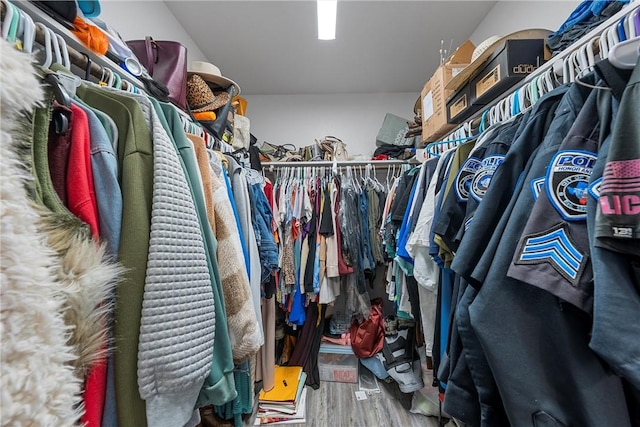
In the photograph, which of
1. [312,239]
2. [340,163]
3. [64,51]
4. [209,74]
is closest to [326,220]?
[312,239]

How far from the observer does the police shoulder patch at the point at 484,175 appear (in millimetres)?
658

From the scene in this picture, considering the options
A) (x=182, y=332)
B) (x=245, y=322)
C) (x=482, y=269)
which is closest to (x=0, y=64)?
(x=182, y=332)

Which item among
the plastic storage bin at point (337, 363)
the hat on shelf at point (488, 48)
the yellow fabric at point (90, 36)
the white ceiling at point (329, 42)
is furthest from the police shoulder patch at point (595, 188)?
the plastic storage bin at point (337, 363)

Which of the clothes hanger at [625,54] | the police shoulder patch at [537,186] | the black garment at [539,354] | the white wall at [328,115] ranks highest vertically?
the white wall at [328,115]

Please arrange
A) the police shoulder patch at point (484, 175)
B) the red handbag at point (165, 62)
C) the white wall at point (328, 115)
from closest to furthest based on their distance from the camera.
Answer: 1. the police shoulder patch at point (484, 175)
2. the red handbag at point (165, 62)
3. the white wall at point (328, 115)

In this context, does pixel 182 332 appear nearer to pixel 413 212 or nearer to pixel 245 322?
pixel 245 322

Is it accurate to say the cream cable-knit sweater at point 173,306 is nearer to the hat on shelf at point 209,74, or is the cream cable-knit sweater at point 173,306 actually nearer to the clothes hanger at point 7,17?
the clothes hanger at point 7,17

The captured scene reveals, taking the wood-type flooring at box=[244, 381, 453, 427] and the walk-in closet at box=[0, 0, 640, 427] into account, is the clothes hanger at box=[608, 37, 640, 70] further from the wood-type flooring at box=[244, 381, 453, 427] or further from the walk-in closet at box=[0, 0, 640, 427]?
the wood-type flooring at box=[244, 381, 453, 427]

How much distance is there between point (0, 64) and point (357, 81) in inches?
95.0

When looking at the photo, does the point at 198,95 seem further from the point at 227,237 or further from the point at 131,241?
the point at 131,241

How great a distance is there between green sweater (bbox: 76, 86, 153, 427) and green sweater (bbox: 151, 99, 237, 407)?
9 centimetres


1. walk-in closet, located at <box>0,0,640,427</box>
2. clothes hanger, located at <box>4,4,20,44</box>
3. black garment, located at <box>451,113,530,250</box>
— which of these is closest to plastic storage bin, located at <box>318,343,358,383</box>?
walk-in closet, located at <box>0,0,640,427</box>

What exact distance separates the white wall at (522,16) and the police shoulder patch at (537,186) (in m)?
1.25

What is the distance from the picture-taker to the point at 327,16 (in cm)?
138
